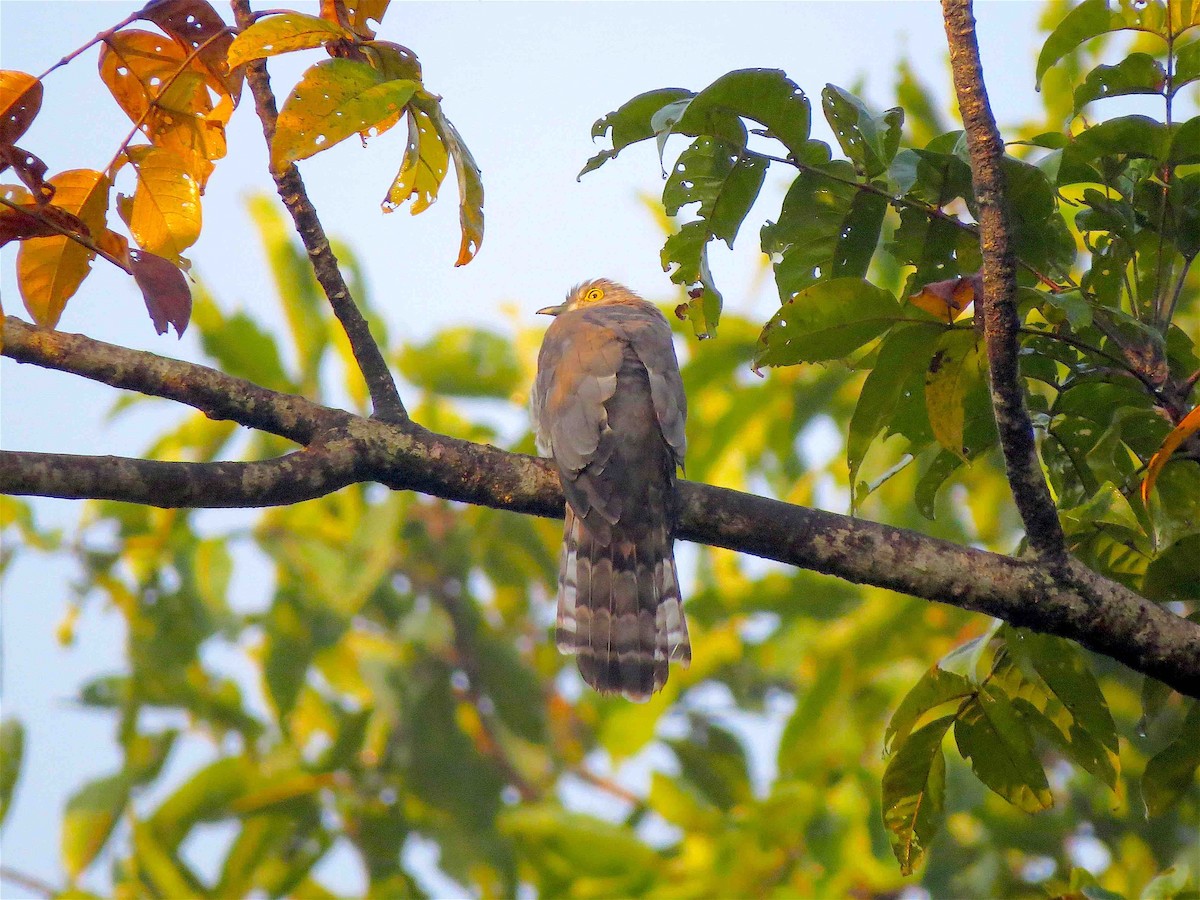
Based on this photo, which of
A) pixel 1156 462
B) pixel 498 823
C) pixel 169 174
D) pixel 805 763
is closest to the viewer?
pixel 1156 462

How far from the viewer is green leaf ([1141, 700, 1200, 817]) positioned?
120 inches

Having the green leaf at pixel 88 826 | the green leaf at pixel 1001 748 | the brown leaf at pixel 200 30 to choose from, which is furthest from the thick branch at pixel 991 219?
the green leaf at pixel 88 826

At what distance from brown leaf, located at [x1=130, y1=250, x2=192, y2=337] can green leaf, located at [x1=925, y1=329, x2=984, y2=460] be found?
1704 millimetres

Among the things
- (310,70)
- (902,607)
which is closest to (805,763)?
(902,607)

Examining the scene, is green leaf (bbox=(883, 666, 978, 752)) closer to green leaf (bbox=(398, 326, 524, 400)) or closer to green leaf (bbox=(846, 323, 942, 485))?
green leaf (bbox=(846, 323, 942, 485))

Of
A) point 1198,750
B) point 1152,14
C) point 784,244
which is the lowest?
point 1198,750

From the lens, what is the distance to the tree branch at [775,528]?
2811 mm

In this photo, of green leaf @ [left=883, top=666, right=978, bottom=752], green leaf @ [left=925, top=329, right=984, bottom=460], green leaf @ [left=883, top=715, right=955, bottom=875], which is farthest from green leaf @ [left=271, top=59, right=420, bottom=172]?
green leaf @ [left=883, top=715, right=955, bottom=875]

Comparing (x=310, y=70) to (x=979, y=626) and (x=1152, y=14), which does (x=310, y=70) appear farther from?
(x=979, y=626)

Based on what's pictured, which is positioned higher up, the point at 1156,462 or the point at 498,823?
the point at 498,823

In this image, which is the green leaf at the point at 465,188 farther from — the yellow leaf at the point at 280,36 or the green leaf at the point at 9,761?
the green leaf at the point at 9,761

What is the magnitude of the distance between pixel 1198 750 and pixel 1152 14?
1.84m

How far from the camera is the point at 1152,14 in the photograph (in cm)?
297

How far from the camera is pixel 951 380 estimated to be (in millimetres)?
2828
